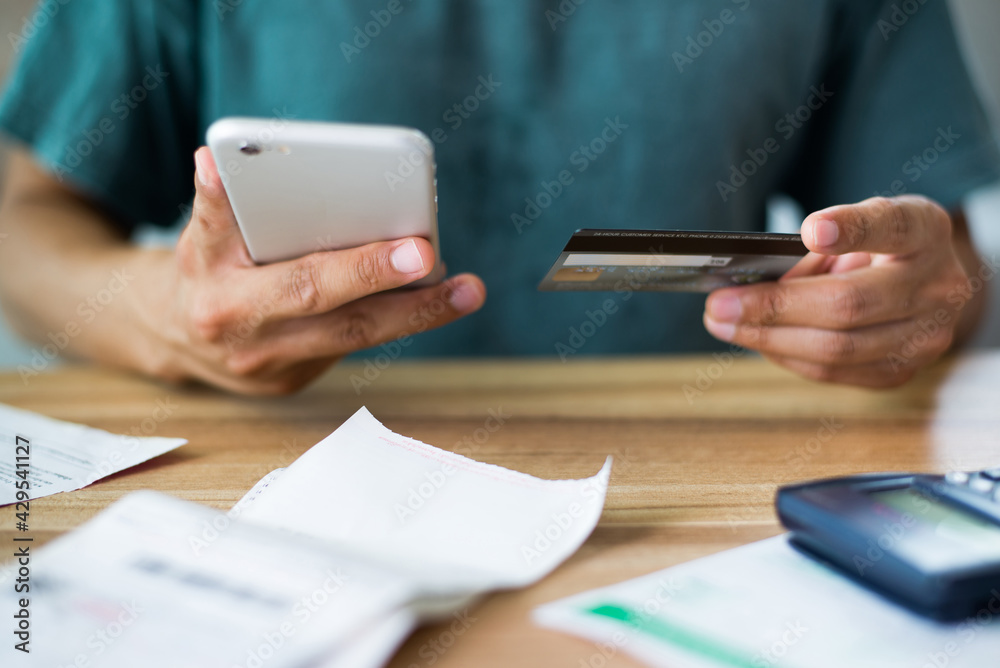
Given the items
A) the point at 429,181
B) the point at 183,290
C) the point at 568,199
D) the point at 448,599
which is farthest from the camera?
the point at 568,199

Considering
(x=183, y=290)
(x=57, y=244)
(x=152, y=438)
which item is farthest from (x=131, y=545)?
(x=57, y=244)

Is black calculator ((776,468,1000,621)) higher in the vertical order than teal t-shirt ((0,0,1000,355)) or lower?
lower

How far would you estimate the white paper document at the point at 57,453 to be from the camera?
422 millimetres

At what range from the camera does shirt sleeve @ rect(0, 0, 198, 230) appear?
81cm

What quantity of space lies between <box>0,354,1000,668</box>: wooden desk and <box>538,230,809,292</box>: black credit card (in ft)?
0.38

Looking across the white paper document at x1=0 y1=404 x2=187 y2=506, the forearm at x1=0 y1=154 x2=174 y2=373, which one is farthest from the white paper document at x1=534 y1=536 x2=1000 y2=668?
the forearm at x1=0 y1=154 x2=174 y2=373

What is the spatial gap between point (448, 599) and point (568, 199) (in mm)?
696

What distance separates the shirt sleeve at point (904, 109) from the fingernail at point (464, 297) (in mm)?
644

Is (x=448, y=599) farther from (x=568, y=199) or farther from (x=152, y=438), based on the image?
(x=568, y=199)

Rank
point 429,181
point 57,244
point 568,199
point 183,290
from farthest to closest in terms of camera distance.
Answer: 1. point 568,199
2. point 57,244
3. point 183,290
4. point 429,181

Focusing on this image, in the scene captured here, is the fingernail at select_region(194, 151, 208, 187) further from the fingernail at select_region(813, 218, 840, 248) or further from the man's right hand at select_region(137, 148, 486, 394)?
the fingernail at select_region(813, 218, 840, 248)

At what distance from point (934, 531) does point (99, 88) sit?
0.92 metres

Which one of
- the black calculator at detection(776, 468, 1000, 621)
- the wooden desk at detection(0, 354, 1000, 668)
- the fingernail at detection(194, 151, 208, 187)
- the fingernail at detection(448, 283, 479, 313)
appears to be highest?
the fingernail at detection(194, 151, 208, 187)

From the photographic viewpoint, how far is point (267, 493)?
1.20 ft
